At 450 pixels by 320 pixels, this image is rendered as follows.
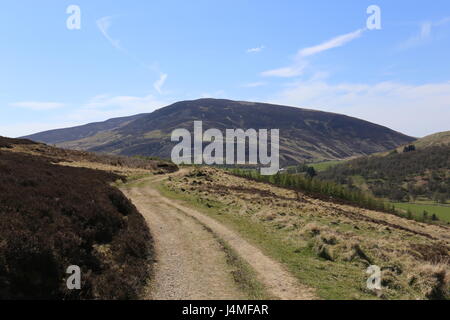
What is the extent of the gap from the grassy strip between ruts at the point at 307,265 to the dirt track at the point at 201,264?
650 mm

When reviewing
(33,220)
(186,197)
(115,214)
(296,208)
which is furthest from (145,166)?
(33,220)

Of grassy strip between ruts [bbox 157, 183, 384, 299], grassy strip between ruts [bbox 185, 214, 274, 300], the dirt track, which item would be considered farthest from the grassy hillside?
grassy strip between ruts [bbox 185, 214, 274, 300]

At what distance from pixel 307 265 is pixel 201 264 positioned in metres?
5.28

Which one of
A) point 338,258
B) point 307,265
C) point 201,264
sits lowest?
point 338,258

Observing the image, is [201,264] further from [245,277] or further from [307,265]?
[307,265]

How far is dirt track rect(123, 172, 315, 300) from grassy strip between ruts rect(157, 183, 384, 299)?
25.6 inches

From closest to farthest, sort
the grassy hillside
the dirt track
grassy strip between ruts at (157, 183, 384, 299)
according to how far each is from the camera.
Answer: the dirt track, grassy strip between ruts at (157, 183, 384, 299), the grassy hillside

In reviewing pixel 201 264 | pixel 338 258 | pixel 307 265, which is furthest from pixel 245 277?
pixel 338 258

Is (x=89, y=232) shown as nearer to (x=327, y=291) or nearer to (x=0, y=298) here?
(x=0, y=298)

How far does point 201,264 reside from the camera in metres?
16.0

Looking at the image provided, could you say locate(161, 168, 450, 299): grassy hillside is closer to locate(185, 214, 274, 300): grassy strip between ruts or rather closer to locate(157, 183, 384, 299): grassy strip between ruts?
locate(157, 183, 384, 299): grassy strip between ruts

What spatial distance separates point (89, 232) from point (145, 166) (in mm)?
65707

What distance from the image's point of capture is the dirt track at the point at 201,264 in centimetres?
1273

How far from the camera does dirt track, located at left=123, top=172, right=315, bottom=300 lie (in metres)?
12.7
